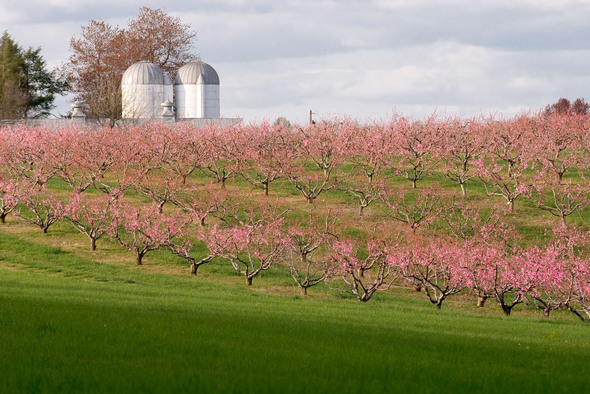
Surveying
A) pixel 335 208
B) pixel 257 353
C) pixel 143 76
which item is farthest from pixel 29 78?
pixel 257 353

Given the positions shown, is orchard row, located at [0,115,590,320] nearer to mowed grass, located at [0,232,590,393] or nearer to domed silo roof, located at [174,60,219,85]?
mowed grass, located at [0,232,590,393]

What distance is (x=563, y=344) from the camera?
11344 millimetres

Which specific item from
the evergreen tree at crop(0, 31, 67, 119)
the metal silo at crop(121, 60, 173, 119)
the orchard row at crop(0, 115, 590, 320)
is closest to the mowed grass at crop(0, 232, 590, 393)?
the orchard row at crop(0, 115, 590, 320)

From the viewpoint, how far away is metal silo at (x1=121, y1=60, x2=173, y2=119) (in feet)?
200

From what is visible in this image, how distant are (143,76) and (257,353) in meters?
56.4

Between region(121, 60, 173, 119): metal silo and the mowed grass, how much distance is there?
49.2 m

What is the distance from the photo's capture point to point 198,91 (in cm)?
6259

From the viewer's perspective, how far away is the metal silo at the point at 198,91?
205ft

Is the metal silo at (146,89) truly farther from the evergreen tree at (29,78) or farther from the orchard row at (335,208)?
the orchard row at (335,208)

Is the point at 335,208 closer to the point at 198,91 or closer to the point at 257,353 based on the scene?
the point at 257,353

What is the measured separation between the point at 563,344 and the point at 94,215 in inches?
911

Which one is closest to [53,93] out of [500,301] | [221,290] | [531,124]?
[531,124]

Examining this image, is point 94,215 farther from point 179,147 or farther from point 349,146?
point 349,146

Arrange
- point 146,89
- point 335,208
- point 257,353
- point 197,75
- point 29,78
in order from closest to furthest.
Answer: point 257,353 < point 335,208 < point 146,89 < point 197,75 < point 29,78
